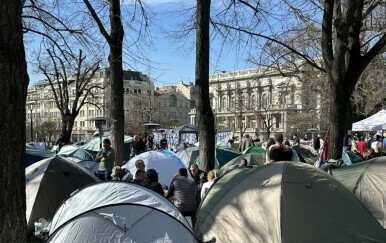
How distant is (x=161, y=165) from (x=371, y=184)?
5985mm

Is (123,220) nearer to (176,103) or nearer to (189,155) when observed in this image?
(189,155)

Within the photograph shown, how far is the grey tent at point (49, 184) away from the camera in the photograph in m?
8.99

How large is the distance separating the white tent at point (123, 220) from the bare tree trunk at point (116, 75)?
5993 mm

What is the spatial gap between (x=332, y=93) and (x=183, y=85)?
119085mm

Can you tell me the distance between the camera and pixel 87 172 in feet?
32.2

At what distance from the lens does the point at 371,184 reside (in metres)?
8.82

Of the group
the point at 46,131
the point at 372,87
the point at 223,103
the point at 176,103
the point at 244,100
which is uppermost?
the point at 176,103

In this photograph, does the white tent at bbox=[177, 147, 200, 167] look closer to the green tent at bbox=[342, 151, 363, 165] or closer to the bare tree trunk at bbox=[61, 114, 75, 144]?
the green tent at bbox=[342, 151, 363, 165]

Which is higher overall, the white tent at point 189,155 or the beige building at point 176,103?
the beige building at point 176,103

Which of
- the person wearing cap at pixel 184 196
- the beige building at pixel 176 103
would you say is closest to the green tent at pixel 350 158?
the person wearing cap at pixel 184 196

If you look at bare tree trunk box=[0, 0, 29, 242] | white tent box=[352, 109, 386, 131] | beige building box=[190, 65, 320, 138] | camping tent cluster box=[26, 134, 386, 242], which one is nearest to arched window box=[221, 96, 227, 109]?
beige building box=[190, 65, 320, 138]

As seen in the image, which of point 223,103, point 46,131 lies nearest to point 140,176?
point 46,131

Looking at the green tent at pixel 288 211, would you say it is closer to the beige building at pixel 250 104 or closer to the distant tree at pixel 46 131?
the beige building at pixel 250 104

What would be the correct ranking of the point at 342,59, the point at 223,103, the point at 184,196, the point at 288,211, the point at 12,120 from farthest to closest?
the point at 223,103 → the point at 342,59 → the point at 184,196 → the point at 288,211 → the point at 12,120
